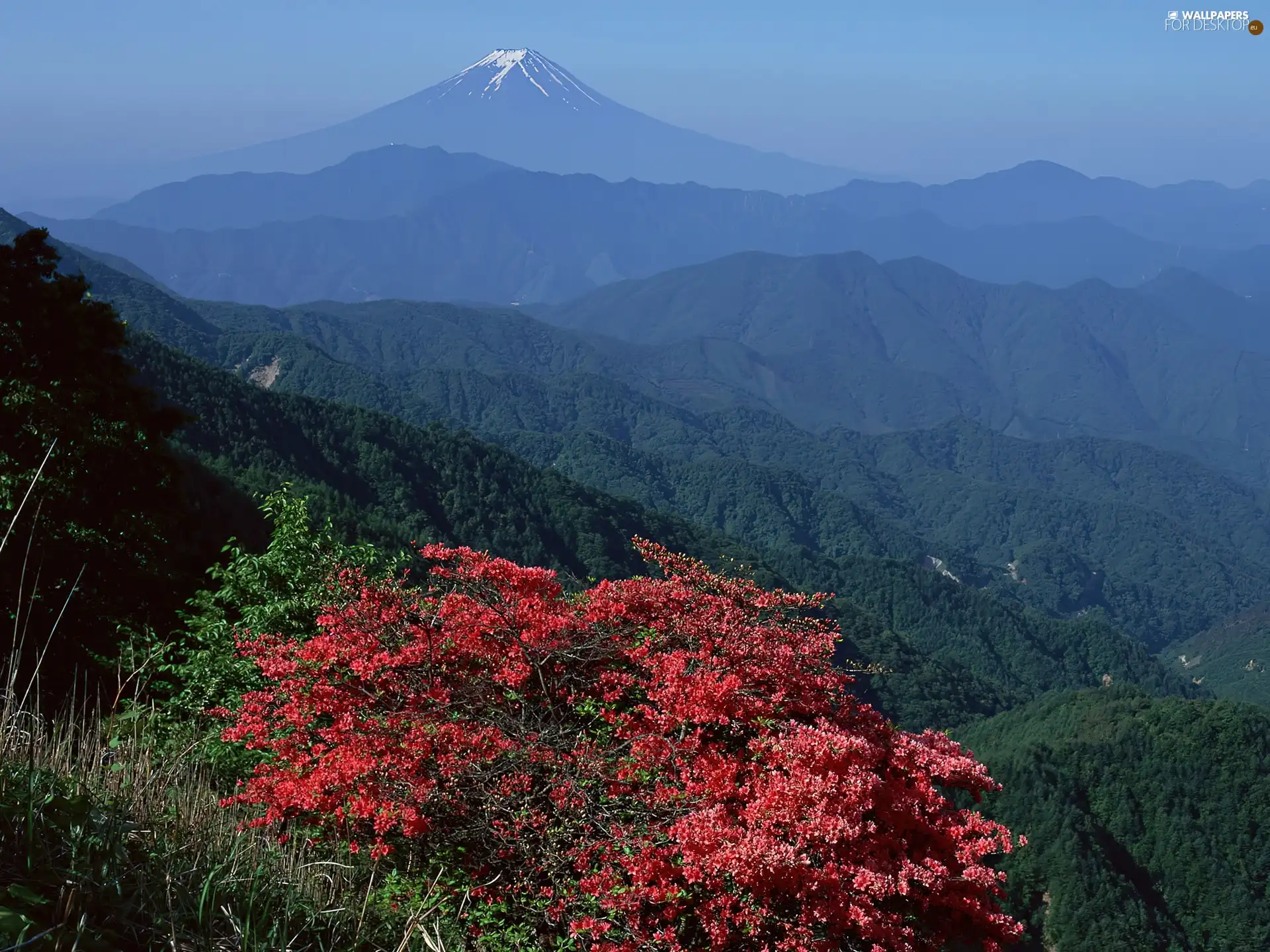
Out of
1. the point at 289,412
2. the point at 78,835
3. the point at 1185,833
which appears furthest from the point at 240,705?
the point at 289,412

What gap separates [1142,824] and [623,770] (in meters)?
59.3

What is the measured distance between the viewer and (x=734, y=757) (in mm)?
6863

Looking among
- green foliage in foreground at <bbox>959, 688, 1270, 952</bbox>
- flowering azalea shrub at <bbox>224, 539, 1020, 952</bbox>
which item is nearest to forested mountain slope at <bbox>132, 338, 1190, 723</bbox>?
green foliage in foreground at <bbox>959, 688, 1270, 952</bbox>

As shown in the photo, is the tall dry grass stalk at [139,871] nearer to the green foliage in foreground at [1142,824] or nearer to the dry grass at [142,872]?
the dry grass at [142,872]

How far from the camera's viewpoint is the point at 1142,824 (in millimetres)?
55875

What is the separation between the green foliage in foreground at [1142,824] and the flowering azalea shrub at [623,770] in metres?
44.1

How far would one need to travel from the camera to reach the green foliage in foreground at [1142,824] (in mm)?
46750

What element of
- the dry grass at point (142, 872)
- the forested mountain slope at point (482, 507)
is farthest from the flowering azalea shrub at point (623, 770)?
the forested mountain slope at point (482, 507)

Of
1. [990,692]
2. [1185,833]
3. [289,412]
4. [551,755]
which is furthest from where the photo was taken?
[990,692]

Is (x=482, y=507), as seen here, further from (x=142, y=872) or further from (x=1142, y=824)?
(x=142, y=872)

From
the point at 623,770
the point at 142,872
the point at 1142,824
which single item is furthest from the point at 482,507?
the point at 142,872

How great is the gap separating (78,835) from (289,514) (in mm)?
8724

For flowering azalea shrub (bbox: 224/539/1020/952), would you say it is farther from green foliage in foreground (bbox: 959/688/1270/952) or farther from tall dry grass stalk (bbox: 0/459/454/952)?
green foliage in foreground (bbox: 959/688/1270/952)

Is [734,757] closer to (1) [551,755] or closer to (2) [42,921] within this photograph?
(1) [551,755]
